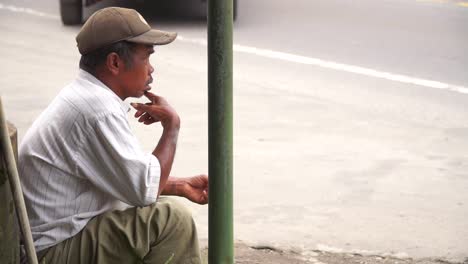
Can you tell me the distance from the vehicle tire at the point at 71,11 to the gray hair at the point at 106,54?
7723mm

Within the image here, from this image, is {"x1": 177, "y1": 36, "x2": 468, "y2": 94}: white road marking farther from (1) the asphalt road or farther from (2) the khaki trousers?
(2) the khaki trousers

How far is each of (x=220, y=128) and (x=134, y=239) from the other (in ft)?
1.88

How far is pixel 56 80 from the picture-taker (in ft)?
28.8

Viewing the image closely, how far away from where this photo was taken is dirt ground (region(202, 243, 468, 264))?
5.11m

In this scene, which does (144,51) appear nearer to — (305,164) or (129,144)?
(129,144)

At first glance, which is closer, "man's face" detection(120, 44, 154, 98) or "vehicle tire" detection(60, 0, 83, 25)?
"man's face" detection(120, 44, 154, 98)

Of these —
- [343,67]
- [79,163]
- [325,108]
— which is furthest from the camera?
[343,67]

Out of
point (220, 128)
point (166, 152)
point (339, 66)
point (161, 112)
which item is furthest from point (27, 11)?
point (220, 128)

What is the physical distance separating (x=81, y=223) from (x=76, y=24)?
7935 millimetres

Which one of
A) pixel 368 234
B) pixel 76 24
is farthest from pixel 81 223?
pixel 76 24

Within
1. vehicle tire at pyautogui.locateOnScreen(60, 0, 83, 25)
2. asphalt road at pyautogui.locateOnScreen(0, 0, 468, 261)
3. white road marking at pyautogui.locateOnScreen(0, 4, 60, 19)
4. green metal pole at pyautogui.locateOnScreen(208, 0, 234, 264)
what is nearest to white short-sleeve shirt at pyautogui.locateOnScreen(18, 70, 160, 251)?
green metal pole at pyautogui.locateOnScreen(208, 0, 234, 264)

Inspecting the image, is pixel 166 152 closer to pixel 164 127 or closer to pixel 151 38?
pixel 164 127

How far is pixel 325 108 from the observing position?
8.10 metres

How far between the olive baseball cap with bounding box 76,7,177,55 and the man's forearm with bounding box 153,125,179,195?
313 mm
